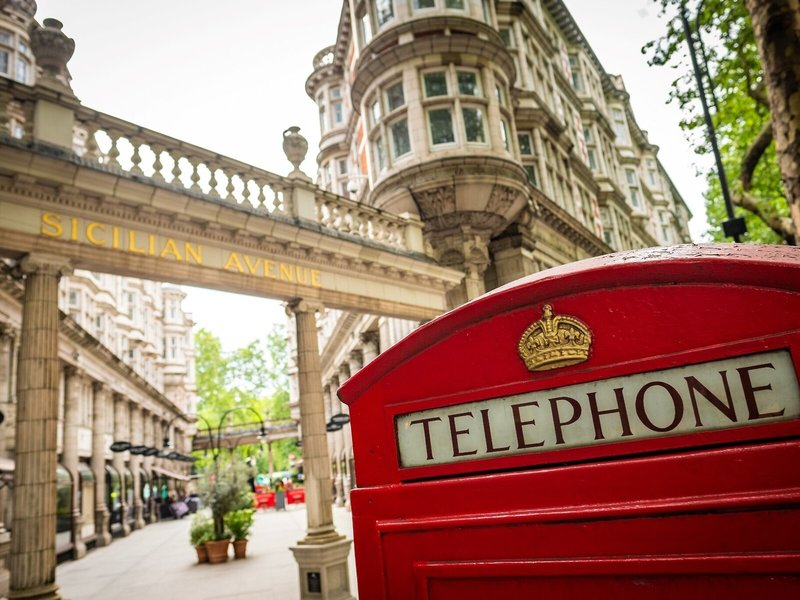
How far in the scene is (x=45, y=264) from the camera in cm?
733

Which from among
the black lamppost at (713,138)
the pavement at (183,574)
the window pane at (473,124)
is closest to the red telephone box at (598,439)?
the pavement at (183,574)

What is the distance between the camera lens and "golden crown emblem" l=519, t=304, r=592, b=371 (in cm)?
161

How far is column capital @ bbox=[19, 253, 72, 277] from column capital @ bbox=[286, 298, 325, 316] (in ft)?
11.9

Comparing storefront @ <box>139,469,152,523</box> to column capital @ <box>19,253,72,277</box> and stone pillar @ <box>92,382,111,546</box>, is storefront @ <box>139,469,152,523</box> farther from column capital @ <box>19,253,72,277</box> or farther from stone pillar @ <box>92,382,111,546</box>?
column capital @ <box>19,253,72,277</box>

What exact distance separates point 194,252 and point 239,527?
874cm

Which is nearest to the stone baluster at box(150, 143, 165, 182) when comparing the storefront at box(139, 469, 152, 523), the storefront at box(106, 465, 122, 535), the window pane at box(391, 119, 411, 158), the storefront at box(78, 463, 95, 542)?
the window pane at box(391, 119, 411, 158)

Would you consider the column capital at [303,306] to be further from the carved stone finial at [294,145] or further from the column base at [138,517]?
the column base at [138,517]

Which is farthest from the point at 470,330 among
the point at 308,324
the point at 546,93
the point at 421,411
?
the point at 546,93

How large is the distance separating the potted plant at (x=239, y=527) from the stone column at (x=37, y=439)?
806 cm

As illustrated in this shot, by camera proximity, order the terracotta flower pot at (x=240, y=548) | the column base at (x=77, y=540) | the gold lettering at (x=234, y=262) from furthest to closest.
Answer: the column base at (x=77, y=540), the terracotta flower pot at (x=240, y=548), the gold lettering at (x=234, y=262)

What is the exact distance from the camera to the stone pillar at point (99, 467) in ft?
76.6

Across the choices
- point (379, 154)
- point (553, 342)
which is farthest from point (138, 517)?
point (553, 342)

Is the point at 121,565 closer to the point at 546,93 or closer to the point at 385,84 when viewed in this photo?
the point at 385,84

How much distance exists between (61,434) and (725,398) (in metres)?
24.3
